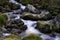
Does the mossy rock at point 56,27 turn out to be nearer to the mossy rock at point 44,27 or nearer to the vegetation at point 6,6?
the mossy rock at point 44,27

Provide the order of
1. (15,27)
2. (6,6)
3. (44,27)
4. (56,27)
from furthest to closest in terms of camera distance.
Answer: (6,6), (56,27), (15,27), (44,27)

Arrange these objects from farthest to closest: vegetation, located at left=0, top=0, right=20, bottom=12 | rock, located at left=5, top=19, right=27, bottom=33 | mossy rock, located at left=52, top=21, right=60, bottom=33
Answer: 1. vegetation, located at left=0, top=0, right=20, bottom=12
2. mossy rock, located at left=52, top=21, right=60, bottom=33
3. rock, located at left=5, top=19, right=27, bottom=33

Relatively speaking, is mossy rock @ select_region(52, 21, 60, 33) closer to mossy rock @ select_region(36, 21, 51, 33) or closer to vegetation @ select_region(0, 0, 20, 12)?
mossy rock @ select_region(36, 21, 51, 33)

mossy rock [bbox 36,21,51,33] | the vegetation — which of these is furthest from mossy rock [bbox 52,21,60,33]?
the vegetation

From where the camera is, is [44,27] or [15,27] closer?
[44,27]

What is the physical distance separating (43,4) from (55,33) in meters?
11.2

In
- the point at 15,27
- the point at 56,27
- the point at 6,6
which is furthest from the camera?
the point at 6,6

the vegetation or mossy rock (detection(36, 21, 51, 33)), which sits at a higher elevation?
the vegetation

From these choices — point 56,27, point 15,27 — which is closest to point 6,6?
point 15,27

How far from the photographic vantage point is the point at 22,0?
28328 mm

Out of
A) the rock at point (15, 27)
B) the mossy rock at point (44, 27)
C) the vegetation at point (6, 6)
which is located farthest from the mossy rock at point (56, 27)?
the vegetation at point (6, 6)

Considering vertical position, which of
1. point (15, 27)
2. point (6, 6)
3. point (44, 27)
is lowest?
point (44, 27)

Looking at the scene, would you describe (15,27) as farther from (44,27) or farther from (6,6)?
(6,6)

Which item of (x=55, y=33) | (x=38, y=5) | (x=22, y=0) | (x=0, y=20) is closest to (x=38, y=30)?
(x=55, y=33)
